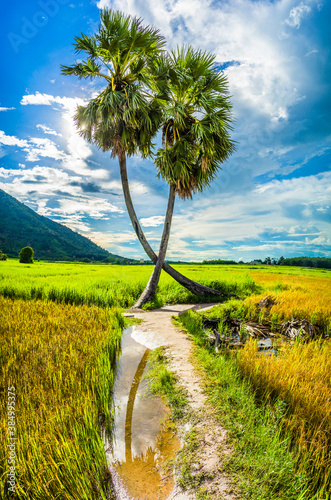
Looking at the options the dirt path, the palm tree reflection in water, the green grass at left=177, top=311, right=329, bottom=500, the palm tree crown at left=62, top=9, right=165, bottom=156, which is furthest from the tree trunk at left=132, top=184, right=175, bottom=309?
the palm tree reflection in water

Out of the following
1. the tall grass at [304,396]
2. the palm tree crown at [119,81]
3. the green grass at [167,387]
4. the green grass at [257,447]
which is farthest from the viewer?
the palm tree crown at [119,81]

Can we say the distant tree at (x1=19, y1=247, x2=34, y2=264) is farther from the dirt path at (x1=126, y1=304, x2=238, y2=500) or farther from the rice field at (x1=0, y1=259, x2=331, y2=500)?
the dirt path at (x1=126, y1=304, x2=238, y2=500)

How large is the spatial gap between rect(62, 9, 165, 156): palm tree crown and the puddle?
31.7 feet

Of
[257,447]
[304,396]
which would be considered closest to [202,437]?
[257,447]

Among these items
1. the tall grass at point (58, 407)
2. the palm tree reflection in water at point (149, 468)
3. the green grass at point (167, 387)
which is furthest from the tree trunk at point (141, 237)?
the palm tree reflection in water at point (149, 468)

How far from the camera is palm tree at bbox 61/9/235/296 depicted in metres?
9.21

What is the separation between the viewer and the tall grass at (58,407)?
1.79m

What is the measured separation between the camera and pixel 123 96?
9.56m

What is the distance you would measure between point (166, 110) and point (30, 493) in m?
11.7

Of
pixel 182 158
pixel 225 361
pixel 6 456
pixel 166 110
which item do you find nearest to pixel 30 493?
pixel 6 456

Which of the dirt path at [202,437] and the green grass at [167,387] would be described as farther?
the green grass at [167,387]

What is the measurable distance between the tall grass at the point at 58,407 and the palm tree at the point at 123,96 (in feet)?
23.0

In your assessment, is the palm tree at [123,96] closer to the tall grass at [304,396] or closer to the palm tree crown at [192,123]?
the palm tree crown at [192,123]

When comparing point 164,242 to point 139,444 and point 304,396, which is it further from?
point 139,444
